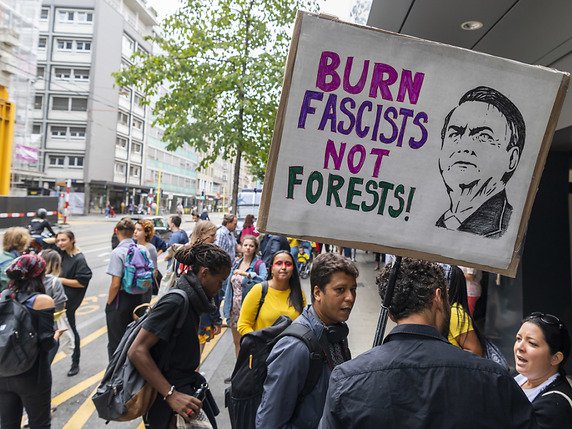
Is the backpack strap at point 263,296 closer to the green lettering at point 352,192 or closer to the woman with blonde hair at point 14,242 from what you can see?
the green lettering at point 352,192

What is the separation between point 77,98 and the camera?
143 ft

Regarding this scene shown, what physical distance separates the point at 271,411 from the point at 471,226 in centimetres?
117

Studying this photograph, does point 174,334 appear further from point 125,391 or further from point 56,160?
point 56,160

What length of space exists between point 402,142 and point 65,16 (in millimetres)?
52335

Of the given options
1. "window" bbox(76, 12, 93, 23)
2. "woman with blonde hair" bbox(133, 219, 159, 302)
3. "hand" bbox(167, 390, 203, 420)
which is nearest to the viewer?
"hand" bbox(167, 390, 203, 420)

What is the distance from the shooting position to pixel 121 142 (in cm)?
4906

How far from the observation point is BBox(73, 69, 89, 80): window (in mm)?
43969

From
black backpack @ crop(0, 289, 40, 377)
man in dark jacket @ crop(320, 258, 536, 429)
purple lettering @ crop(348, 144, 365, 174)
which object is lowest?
black backpack @ crop(0, 289, 40, 377)

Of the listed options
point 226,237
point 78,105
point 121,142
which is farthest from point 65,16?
point 226,237

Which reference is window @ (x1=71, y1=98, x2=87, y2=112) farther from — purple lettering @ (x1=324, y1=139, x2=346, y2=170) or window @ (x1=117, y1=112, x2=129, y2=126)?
purple lettering @ (x1=324, y1=139, x2=346, y2=170)

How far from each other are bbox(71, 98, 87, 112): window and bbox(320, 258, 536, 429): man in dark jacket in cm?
4813

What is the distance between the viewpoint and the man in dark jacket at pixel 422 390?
1303mm

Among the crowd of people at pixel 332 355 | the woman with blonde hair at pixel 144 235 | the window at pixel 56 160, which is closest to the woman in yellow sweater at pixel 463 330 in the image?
the crowd of people at pixel 332 355

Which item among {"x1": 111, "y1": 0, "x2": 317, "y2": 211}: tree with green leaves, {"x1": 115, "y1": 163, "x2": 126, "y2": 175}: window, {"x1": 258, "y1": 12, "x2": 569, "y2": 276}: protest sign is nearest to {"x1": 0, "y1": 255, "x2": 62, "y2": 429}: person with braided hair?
{"x1": 258, "y1": 12, "x2": 569, "y2": 276}: protest sign
